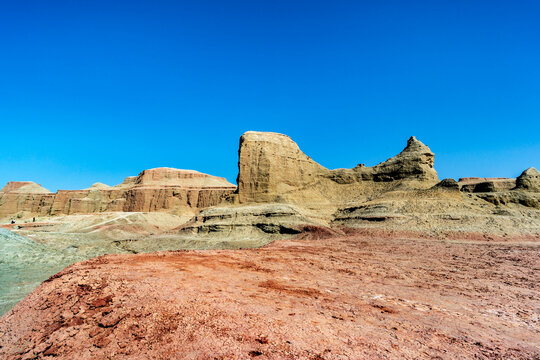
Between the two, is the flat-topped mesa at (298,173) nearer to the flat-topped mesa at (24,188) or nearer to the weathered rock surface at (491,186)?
the weathered rock surface at (491,186)

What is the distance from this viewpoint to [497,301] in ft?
22.4

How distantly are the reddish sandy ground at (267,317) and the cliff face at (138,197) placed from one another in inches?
2071

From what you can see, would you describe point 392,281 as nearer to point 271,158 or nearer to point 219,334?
point 219,334

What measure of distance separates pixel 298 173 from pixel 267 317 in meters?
37.6

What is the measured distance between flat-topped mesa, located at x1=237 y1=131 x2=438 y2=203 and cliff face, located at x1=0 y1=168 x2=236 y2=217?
21467mm

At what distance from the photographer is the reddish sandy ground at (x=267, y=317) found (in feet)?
12.4

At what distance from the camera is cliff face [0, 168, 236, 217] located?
2425 inches

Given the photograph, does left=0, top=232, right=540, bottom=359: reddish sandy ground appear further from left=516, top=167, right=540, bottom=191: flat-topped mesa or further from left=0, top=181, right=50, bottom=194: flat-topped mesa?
left=0, top=181, right=50, bottom=194: flat-topped mesa

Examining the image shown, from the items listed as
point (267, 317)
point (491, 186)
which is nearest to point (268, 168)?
point (491, 186)

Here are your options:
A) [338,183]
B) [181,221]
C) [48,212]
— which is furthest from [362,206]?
[48,212]

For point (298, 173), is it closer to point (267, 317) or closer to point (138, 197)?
point (267, 317)

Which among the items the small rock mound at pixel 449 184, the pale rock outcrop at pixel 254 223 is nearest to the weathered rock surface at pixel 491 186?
the small rock mound at pixel 449 184

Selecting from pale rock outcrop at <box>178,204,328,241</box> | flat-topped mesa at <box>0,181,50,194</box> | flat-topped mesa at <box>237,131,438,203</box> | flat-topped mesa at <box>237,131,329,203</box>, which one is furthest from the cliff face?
pale rock outcrop at <box>178,204,328,241</box>

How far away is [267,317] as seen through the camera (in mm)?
4609
